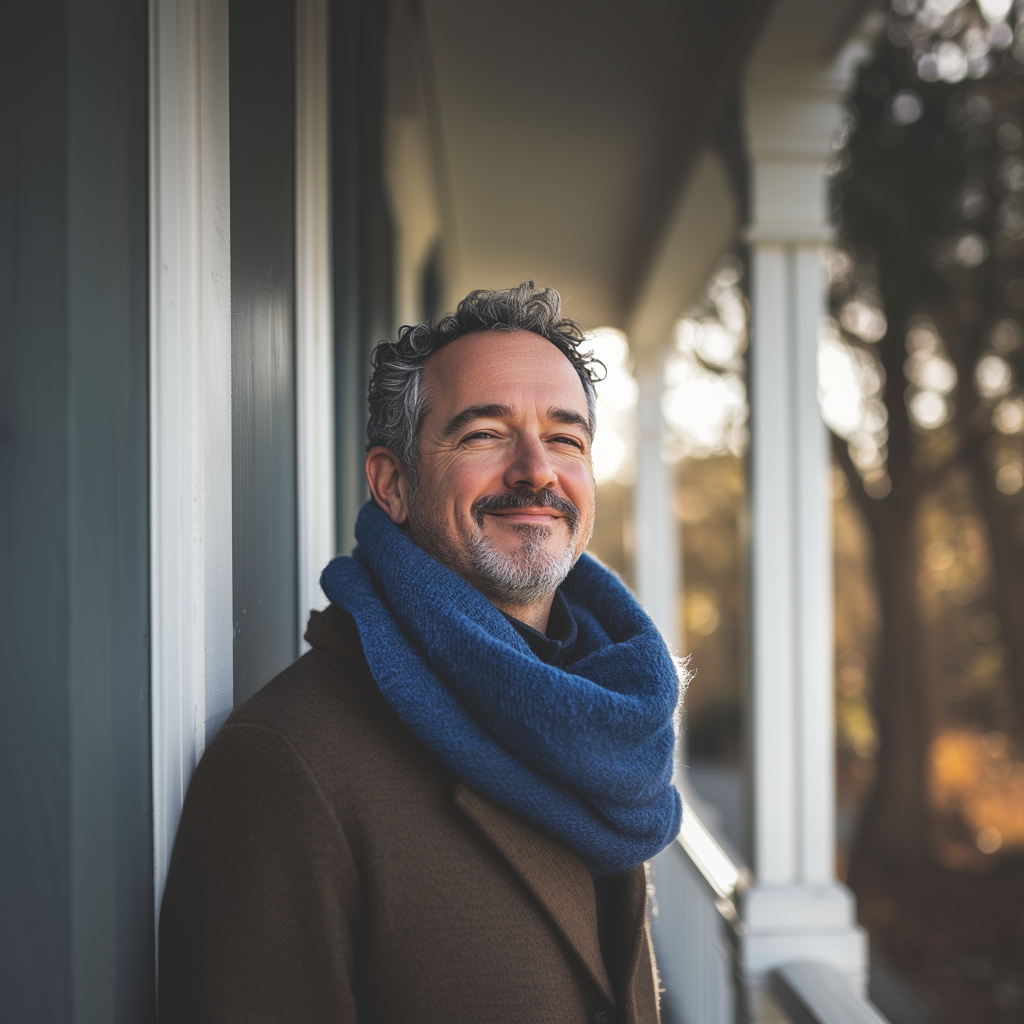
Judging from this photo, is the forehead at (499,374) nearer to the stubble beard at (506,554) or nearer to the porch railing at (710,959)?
the stubble beard at (506,554)

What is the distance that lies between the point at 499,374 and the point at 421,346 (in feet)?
0.49

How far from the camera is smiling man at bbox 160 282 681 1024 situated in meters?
0.80

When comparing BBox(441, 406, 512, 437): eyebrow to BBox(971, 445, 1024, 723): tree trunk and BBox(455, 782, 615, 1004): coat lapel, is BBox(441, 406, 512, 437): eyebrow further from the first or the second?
BBox(971, 445, 1024, 723): tree trunk

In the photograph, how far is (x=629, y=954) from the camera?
1040mm

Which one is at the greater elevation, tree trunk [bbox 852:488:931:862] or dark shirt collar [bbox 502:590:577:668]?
dark shirt collar [bbox 502:590:577:668]

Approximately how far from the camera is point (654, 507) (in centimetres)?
586

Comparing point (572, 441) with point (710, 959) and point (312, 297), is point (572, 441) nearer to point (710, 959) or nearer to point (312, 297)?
point (312, 297)

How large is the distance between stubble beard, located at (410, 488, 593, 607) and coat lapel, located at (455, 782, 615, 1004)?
0.33m

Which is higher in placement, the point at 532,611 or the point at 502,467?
the point at 502,467

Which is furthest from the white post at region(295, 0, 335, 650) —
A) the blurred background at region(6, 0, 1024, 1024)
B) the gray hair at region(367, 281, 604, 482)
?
the gray hair at region(367, 281, 604, 482)

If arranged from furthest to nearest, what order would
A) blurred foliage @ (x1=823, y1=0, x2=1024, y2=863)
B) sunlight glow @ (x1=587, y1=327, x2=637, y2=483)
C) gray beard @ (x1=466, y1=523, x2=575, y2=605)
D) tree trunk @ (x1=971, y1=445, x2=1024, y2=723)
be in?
tree trunk @ (x1=971, y1=445, x2=1024, y2=723), blurred foliage @ (x1=823, y1=0, x2=1024, y2=863), sunlight glow @ (x1=587, y1=327, x2=637, y2=483), gray beard @ (x1=466, y1=523, x2=575, y2=605)

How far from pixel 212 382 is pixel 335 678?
14.5 inches

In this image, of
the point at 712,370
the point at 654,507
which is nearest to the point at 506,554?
the point at 654,507

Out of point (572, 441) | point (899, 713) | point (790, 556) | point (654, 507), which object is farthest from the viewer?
point (899, 713)
